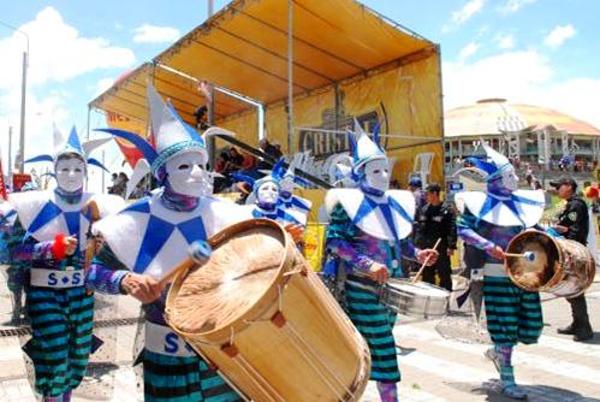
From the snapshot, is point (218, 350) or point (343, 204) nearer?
point (218, 350)

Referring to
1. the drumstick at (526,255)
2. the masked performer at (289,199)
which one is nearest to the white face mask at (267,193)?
the masked performer at (289,199)

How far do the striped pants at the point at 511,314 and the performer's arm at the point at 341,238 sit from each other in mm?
1446

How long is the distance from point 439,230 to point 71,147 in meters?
5.57

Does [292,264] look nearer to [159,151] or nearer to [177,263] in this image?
[177,263]

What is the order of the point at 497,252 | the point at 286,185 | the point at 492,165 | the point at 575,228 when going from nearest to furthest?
the point at 497,252, the point at 492,165, the point at 575,228, the point at 286,185

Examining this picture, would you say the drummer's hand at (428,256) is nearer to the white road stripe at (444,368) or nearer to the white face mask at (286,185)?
the white road stripe at (444,368)

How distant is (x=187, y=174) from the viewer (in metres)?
2.74

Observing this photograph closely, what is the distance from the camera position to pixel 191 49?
15.2m

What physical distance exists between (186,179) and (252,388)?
3.19ft

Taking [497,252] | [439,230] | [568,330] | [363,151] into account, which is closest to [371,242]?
[363,151]

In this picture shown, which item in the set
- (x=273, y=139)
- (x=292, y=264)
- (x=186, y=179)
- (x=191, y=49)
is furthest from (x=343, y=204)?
(x=273, y=139)

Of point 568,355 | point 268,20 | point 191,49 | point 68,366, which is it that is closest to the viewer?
point 68,366

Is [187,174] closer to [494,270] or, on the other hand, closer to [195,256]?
[195,256]

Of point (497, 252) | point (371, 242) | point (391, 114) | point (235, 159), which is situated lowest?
point (497, 252)
